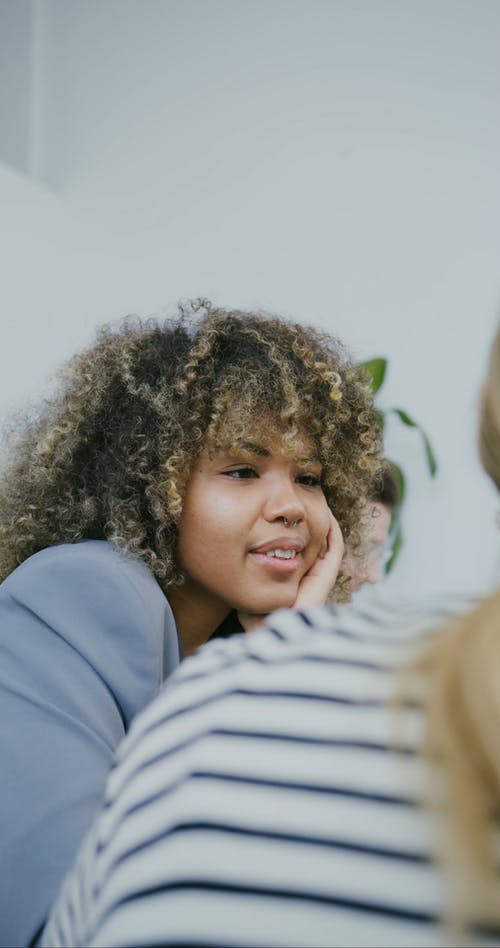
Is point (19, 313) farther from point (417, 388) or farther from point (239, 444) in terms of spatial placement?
point (239, 444)

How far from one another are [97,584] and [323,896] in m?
0.91

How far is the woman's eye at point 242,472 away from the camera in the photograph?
1.66m

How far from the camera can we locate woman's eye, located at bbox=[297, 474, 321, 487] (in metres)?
1.74

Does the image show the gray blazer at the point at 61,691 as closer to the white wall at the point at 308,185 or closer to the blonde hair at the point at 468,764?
the blonde hair at the point at 468,764

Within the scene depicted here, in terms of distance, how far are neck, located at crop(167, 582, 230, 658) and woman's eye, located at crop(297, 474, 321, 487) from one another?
257 millimetres

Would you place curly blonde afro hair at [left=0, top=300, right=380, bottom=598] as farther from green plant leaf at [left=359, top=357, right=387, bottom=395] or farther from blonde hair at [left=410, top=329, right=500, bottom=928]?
green plant leaf at [left=359, top=357, right=387, bottom=395]

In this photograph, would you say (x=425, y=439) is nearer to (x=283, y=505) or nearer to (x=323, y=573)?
(x=323, y=573)

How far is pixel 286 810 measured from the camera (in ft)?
1.67

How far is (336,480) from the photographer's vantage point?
1.82 m

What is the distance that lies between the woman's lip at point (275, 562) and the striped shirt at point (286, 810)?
3.45 ft

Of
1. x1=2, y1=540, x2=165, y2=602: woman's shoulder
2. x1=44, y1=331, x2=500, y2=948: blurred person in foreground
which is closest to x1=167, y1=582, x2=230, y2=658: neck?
x1=2, y1=540, x2=165, y2=602: woman's shoulder

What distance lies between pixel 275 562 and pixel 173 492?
0.68 ft

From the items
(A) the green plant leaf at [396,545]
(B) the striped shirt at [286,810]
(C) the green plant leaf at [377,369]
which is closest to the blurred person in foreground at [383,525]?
(A) the green plant leaf at [396,545]

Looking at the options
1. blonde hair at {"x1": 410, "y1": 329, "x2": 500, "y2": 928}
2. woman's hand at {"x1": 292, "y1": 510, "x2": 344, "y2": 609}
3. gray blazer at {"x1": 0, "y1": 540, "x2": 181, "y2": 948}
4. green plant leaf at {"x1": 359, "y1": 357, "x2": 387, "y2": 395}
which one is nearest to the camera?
blonde hair at {"x1": 410, "y1": 329, "x2": 500, "y2": 928}
